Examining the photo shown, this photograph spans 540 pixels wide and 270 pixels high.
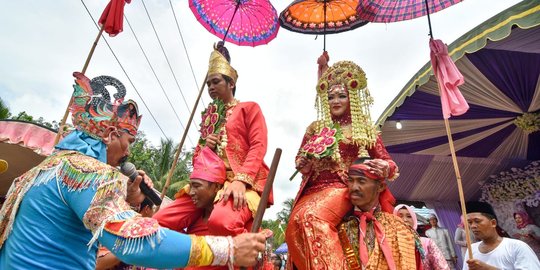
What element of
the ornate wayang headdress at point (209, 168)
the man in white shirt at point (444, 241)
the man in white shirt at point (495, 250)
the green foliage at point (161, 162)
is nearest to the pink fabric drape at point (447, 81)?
the man in white shirt at point (495, 250)

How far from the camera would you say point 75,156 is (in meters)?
1.79

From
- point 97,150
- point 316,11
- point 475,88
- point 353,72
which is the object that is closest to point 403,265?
point 353,72

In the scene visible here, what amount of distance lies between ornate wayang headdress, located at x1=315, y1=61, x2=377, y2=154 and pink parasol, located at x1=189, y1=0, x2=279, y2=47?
168cm

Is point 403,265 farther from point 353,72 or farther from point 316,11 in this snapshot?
point 316,11

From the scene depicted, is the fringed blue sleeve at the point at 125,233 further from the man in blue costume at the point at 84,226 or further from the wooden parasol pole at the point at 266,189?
the wooden parasol pole at the point at 266,189

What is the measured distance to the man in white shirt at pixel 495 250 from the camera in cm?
388

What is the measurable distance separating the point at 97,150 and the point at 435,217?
7.92m

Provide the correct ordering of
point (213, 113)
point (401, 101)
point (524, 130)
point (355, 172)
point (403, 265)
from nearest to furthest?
point (403, 265) → point (355, 172) → point (213, 113) → point (401, 101) → point (524, 130)

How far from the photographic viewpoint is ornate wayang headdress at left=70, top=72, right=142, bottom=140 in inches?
77.0

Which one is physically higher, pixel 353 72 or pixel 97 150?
pixel 353 72

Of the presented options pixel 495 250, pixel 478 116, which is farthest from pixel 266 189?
pixel 478 116

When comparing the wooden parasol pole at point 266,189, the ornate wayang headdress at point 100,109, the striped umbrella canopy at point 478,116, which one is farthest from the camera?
the striped umbrella canopy at point 478,116

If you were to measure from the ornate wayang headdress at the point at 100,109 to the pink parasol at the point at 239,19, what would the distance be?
282 cm

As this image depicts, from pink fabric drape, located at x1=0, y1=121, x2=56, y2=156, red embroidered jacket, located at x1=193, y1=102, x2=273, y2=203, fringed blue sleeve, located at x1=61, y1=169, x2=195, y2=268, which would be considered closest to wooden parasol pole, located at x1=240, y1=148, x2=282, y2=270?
fringed blue sleeve, located at x1=61, y1=169, x2=195, y2=268
